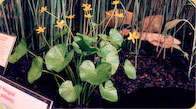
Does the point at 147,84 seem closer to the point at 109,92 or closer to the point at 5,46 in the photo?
the point at 109,92

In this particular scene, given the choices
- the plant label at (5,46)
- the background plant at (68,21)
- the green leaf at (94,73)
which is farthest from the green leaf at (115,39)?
the plant label at (5,46)

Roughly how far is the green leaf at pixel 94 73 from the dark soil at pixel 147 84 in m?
0.23

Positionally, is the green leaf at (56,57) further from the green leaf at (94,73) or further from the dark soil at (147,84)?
the dark soil at (147,84)

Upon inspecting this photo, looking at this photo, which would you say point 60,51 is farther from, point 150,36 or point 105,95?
point 150,36

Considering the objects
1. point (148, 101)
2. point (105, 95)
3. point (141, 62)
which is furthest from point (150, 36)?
point (105, 95)

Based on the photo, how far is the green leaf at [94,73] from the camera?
61 cm

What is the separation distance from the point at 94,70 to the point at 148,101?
0.38m

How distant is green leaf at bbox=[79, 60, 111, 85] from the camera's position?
2.01ft

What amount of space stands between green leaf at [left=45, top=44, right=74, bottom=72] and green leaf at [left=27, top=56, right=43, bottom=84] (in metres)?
0.05

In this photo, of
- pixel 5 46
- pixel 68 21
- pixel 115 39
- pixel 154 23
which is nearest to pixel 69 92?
pixel 115 39

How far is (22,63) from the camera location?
1138 millimetres

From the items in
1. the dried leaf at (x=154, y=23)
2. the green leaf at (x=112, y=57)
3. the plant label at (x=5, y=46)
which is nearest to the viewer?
the green leaf at (x=112, y=57)

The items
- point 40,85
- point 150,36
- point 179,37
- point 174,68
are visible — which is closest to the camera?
point 40,85

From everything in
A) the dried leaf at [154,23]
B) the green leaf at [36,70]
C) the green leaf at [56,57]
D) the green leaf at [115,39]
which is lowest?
the green leaf at [36,70]
